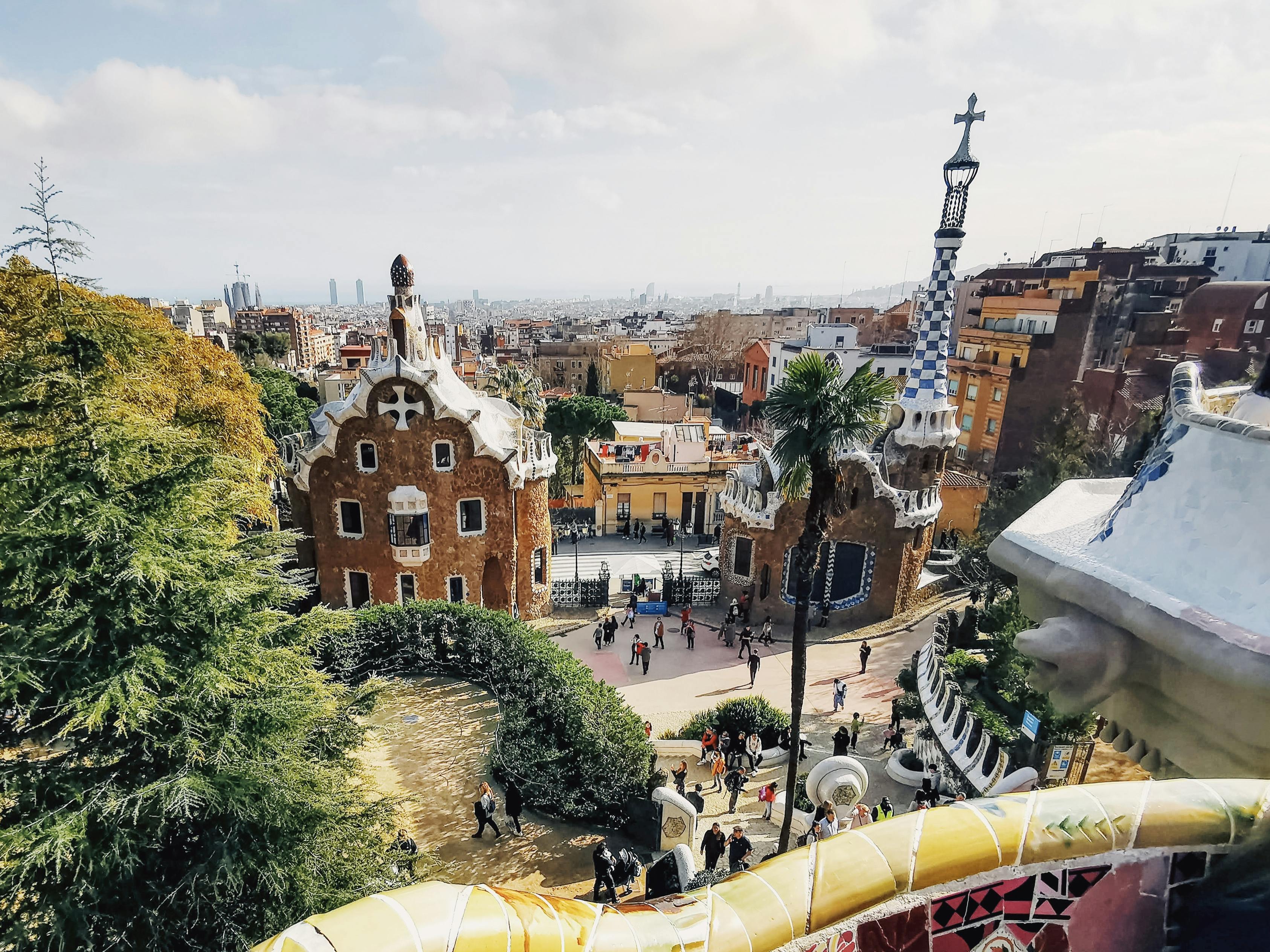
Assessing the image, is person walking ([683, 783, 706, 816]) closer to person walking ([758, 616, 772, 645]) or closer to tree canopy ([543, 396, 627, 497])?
person walking ([758, 616, 772, 645])

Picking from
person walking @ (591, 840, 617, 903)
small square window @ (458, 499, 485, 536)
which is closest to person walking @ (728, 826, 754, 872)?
person walking @ (591, 840, 617, 903)

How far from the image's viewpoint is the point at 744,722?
16016 mm

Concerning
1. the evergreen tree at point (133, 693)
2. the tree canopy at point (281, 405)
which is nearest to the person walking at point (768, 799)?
the evergreen tree at point (133, 693)

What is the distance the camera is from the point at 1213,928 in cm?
272

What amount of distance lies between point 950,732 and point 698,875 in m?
7.60

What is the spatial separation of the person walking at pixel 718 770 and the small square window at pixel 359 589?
518 inches

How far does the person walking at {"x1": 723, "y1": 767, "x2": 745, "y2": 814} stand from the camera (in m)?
14.0

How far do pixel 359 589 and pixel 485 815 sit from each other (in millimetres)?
11963

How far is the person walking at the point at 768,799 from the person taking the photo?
14008mm

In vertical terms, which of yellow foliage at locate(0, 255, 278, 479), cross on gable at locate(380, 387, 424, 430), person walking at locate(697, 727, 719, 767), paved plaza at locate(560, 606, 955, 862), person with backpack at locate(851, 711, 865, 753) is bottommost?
paved plaza at locate(560, 606, 955, 862)

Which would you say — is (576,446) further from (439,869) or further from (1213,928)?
(1213,928)

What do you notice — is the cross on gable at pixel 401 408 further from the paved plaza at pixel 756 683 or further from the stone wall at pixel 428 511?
the paved plaza at pixel 756 683

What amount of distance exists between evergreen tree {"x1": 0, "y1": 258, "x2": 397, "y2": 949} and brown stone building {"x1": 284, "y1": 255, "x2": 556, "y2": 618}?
1095 centimetres

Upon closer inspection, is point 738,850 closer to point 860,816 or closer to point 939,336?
point 860,816
